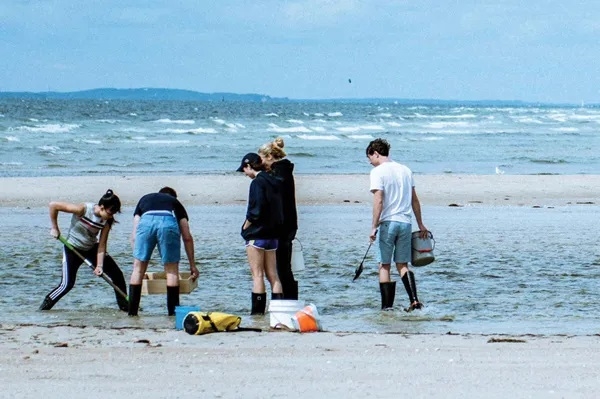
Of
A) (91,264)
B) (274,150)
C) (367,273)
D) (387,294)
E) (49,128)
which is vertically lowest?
(49,128)

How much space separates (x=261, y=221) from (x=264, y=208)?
13 cm

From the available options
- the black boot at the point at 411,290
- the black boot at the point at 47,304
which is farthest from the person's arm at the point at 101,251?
the black boot at the point at 411,290

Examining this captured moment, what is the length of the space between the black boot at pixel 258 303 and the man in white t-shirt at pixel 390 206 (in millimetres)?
1035

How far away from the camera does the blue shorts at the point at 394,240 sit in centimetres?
953

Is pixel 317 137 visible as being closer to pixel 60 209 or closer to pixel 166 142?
pixel 166 142

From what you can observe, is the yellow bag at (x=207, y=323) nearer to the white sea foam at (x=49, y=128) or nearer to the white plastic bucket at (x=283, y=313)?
the white plastic bucket at (x=283, y=313)

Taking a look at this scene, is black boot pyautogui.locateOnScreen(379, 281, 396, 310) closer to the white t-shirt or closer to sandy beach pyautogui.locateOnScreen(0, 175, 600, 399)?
the white t-shirt

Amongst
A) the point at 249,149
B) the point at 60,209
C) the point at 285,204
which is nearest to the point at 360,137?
the point at 249,149

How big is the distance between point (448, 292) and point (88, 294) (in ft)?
11.4

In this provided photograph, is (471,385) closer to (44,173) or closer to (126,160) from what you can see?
(44,173)

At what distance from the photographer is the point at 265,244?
925 cm

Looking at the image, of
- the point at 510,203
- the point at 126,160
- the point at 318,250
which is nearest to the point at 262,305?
the point at 318,250

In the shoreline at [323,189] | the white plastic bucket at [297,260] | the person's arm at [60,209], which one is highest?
the person's arm at [60,209]

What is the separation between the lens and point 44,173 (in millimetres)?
29469
